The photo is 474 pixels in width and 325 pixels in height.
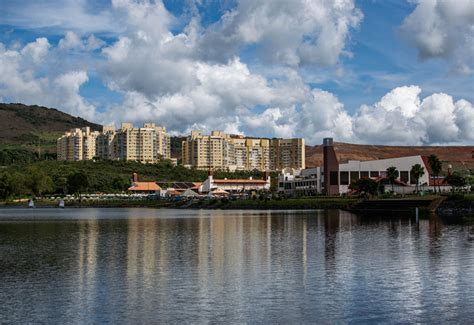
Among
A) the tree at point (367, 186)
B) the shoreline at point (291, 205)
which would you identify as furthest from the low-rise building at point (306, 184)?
the tree at point (367, 186)

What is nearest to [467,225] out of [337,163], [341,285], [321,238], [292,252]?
[321,238]

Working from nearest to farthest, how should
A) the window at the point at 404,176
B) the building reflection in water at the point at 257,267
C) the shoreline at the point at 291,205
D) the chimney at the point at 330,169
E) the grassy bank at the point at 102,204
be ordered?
the building reflection in water at the point at 257,267 → the shoreline at the point at 291,205 → the chimney at the point at 330,169 → the window at the point at 404,176 → the grassy bank at the point at 102,204

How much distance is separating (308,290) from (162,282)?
25.0ft

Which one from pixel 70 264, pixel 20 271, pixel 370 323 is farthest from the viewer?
pixel 70 264

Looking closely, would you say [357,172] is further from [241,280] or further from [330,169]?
[241,280]

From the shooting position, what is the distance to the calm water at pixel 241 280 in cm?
2623

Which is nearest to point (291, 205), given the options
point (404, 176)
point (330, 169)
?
point (330, 169)

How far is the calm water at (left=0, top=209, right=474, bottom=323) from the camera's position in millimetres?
26234

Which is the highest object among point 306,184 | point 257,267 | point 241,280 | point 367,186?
point 306,184

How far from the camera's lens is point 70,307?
27.6 metres

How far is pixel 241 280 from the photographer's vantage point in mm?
34125

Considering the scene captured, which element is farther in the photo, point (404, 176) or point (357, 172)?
point (404, 176)

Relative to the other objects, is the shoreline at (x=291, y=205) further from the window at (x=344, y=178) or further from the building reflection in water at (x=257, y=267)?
the building reflection in water at (x=257, y=267)

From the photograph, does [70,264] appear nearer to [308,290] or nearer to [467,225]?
[308,290]
